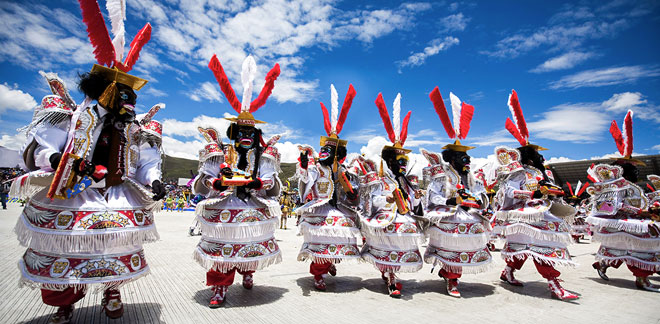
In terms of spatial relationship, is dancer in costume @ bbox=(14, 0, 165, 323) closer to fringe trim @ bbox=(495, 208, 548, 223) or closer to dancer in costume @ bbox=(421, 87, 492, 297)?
dancer in costume @ bbox=(421, 87, 492, 297)

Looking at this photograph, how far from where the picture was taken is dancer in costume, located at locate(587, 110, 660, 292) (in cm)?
537

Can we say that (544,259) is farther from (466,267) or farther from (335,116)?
(335,116)

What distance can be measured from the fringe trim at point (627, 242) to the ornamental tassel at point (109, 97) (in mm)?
7955

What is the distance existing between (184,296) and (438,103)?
16.1ft

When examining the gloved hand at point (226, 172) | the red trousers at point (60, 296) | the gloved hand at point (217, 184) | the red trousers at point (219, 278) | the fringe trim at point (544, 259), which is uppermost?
the gloved hand at point (226, 172)

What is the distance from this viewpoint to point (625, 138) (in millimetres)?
6012

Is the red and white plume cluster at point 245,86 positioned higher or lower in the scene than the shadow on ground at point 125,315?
higher

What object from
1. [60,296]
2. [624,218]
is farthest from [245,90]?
[624,218]

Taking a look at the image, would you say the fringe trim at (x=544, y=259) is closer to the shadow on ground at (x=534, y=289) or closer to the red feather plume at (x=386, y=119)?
the shadow on ground at (x=534, y=289)

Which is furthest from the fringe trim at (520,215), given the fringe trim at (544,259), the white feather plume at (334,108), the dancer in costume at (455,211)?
the white feather plume at (334,108)

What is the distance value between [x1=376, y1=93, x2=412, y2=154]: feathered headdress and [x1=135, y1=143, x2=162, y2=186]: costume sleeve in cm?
344

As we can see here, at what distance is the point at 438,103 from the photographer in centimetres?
536

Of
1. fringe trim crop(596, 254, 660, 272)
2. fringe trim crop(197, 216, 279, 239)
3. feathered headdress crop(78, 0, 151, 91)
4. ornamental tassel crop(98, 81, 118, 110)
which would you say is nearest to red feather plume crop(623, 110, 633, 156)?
fringe trim crop(596, 254, 660, 272)

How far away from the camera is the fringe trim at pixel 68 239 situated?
2645 mm
